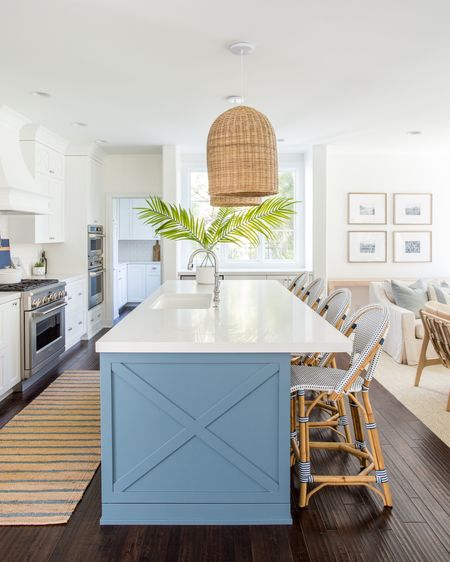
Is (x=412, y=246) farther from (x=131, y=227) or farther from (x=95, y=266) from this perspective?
(x=131, y=227)

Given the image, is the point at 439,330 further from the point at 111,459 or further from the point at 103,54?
the point at 103,54

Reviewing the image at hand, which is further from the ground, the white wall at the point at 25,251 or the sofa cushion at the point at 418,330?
the white wall at the point at 25,251

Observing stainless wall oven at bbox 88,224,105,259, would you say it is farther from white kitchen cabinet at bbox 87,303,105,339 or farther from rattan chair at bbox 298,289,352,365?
rattan chair at bbox 298,289,352,365

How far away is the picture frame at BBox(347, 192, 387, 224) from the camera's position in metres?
7.30

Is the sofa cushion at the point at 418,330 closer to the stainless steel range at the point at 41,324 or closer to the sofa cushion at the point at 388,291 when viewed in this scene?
the sofa cushion at the point at 388,291

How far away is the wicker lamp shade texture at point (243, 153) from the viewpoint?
270 cm

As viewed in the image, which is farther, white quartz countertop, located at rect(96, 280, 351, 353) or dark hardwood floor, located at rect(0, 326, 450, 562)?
white quartz countertop, located at rect(96, 280, 351, 353)

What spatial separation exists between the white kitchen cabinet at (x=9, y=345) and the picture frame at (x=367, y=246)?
473 centimetres

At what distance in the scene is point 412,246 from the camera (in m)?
7.38

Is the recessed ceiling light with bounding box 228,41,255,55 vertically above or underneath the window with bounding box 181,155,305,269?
above

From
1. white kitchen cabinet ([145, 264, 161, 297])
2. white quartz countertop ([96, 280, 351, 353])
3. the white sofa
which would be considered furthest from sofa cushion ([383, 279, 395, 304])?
white kitchen cabinet ([145, 264, 161, 297])

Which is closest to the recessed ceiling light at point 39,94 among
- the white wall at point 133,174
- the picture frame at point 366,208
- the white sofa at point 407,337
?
the white wall at point 133,174

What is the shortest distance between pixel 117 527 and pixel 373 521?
3.94 ft

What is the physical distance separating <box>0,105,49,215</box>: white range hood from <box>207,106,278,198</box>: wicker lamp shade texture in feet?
8.16
